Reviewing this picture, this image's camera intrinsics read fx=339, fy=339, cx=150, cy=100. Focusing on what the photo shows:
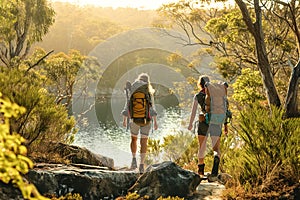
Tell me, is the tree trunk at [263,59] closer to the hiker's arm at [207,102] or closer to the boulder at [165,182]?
the hiker's arm at [207,102]

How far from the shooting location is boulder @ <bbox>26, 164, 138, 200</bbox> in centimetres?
466

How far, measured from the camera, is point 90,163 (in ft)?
21.4

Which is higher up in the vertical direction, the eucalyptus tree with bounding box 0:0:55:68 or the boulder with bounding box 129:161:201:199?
the eucalyptus tree with bounding box 0:0:55:68

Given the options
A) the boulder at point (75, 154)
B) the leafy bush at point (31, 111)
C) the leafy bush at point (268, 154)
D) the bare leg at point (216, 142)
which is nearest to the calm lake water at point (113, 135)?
the boulder at point (75, 154)

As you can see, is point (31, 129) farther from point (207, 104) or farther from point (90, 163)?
point (207, 104)

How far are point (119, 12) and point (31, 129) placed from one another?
132m

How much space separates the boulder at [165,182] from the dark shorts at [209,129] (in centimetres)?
95

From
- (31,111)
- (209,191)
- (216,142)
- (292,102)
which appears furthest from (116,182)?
(292,102)

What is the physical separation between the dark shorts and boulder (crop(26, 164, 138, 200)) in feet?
4.93

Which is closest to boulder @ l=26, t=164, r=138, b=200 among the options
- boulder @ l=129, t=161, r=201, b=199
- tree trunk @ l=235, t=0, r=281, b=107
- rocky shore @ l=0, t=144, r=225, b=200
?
rocky shore @ l=0, t=144, r=225, b=200

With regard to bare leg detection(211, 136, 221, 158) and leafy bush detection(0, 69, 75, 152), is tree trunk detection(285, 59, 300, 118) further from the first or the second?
leafy bush detection(0, 69, 75, 152)

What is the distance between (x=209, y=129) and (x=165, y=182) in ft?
4.61

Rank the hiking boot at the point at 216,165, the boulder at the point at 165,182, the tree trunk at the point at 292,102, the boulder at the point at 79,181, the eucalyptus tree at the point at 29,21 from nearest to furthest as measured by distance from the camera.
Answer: the boulder at the point at 79,181
the boulder at the point at 165,182
the hiking boot at the point at 216,165
the tree trunk at the point at 292,102
the eucalyptus tree at the point at 29,21

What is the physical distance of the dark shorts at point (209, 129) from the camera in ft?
19.3
